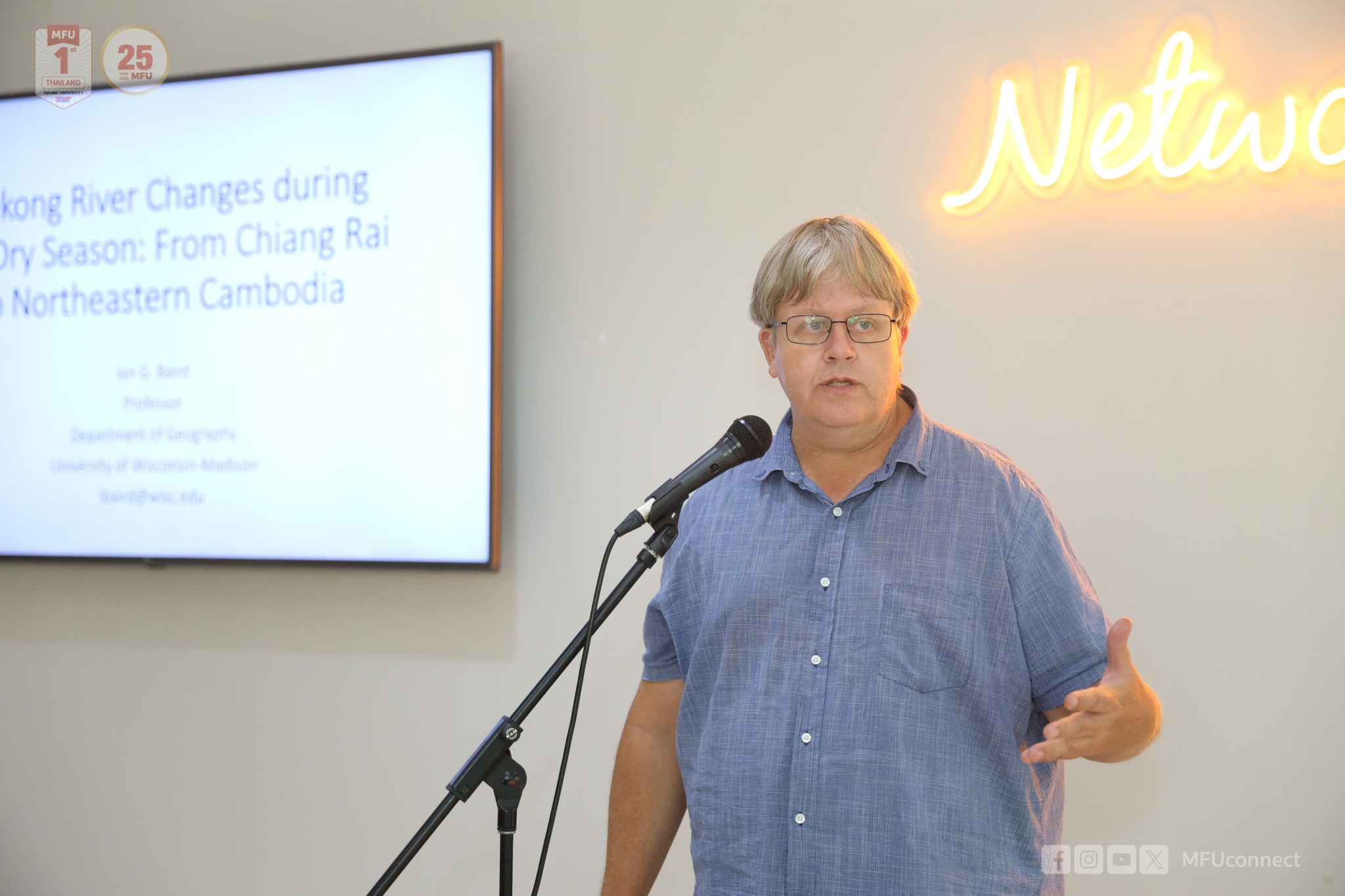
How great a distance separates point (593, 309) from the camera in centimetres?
242

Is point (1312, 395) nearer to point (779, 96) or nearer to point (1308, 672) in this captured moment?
point (1308, 672)

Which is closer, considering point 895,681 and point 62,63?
point 895,681

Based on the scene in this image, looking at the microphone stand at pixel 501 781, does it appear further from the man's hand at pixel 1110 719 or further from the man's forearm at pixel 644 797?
the man's hand at pixel 1110 719

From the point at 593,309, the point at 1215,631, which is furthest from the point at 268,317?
the point at 1215,631

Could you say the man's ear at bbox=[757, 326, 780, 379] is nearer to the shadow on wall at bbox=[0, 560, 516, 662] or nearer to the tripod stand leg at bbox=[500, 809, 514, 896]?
the tripod stand leg at bbox=[500, 809, 514, 896]

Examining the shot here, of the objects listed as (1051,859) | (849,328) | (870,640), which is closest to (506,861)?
(870,640)

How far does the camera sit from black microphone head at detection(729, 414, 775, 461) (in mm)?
1418

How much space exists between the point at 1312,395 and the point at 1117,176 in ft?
1.96

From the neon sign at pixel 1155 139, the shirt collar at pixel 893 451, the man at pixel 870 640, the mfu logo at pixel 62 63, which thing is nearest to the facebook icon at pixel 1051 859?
→ the man at pixel 870 640

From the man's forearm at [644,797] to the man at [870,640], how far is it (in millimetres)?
23

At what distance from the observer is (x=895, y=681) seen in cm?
140

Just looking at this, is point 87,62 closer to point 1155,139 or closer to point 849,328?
point 849,328

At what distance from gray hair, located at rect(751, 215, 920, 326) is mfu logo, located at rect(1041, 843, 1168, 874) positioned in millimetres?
1295

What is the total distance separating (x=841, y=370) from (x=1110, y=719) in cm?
59
